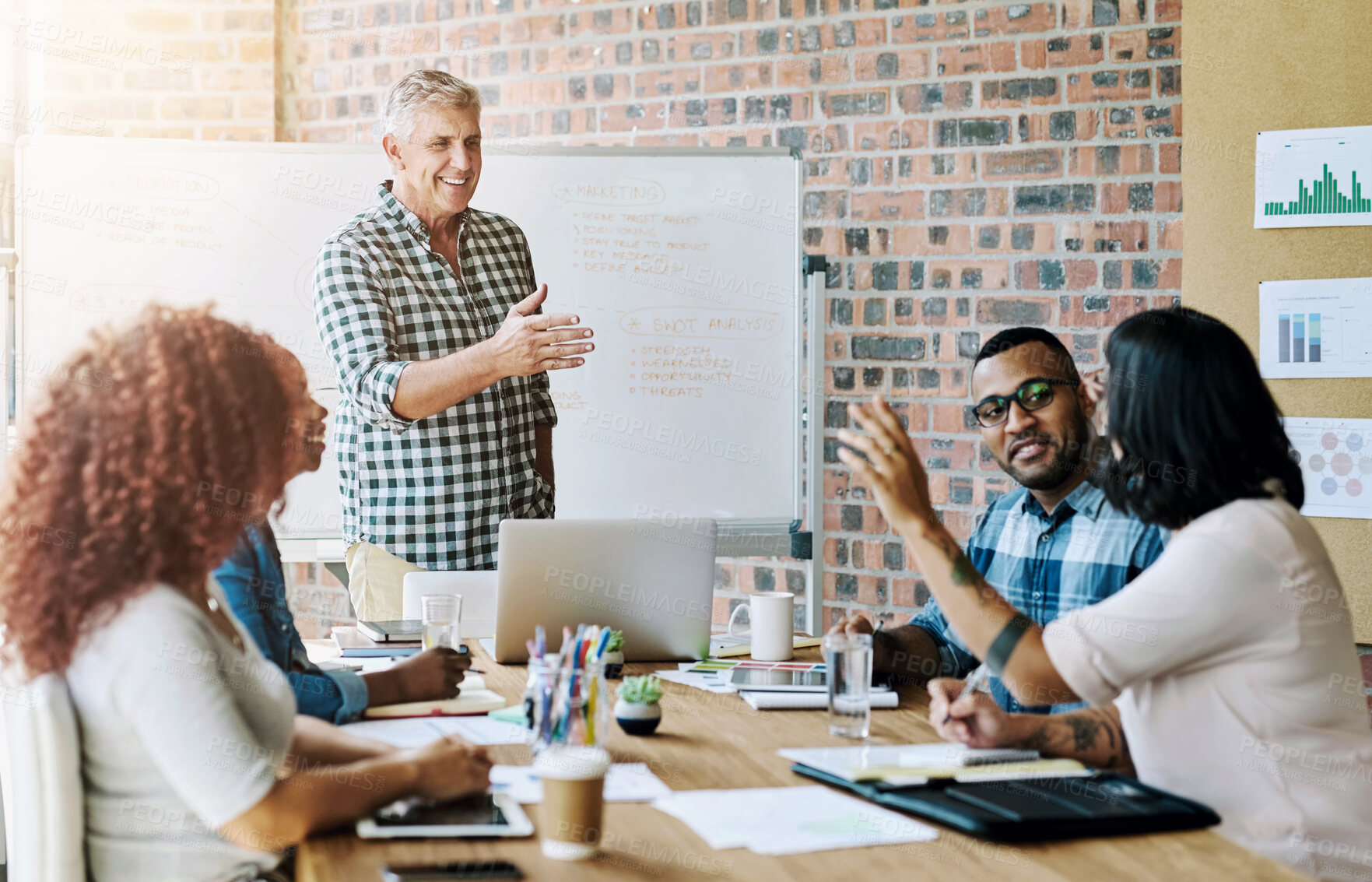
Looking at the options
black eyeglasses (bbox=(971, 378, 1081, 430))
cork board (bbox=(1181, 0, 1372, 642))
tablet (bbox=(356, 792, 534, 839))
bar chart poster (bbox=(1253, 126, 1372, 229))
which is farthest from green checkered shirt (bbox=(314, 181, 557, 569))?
bar chart poster (bbox=(1253, 126, 1372, 229))

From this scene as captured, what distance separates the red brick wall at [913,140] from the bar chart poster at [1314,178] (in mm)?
474

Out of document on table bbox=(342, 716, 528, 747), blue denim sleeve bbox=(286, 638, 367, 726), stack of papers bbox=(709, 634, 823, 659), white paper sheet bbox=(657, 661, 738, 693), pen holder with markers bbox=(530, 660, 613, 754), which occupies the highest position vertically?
pen holder with markers bbox=(530, 660, 613, 754)

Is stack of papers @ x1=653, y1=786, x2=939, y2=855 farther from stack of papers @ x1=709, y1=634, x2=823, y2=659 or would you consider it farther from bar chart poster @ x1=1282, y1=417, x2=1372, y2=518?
bar chart poster @ x1=1282, y1=417, x2=1372, y2=518

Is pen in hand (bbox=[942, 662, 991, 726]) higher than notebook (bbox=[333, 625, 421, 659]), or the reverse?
pen in hand (bbox=[942, 662, 991, 726])

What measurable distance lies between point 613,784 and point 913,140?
257cm

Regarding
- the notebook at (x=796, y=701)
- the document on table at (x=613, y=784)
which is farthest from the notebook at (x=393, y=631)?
the document on table at (x=613, y=784)

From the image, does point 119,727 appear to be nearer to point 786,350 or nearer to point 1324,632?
point 1324,632

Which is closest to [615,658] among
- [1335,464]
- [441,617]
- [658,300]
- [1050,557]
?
[441,617]

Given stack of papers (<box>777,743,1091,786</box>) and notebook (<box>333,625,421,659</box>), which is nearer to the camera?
stack of papers (<box>777,743,1091,786</box>)

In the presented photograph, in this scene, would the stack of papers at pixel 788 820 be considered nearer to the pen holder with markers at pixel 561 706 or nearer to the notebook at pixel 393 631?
the pen holder with markers at pixel 561 706

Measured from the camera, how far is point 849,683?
5.03ft

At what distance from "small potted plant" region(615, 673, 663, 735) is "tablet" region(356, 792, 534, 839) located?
12.5 inches

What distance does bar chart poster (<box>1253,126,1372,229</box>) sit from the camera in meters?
2.68

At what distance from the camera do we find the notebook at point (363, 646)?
2.00m
